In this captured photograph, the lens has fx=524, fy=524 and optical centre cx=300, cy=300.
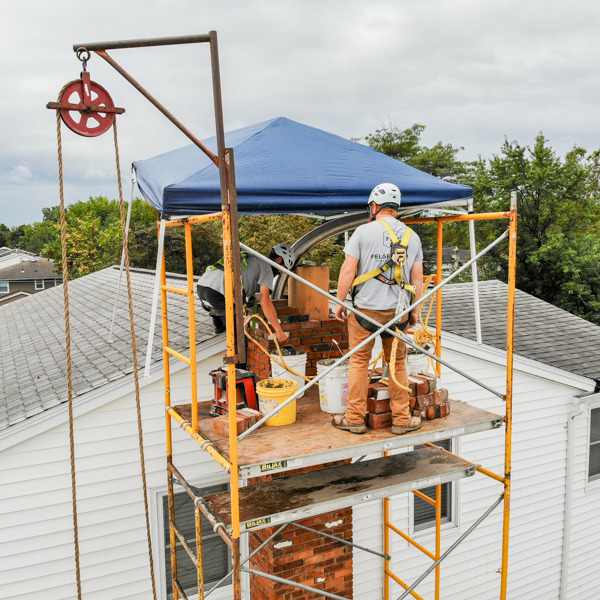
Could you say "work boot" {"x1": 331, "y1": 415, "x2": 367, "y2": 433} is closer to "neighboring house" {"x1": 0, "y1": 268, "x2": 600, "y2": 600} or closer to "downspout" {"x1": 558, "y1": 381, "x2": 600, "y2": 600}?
"neighboring house" {"x1": 0, "y1": 268, "x2": 600, "y2": 600}

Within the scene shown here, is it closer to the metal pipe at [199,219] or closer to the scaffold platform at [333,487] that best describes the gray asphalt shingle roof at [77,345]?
the metal pipe at [199,219]

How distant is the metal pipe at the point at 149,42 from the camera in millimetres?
3203

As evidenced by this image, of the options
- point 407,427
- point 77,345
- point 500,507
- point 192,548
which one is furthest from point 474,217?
point 77,345

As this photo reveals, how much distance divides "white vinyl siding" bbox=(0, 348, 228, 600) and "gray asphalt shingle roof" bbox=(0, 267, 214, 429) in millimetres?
343

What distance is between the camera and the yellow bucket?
13.1 feet

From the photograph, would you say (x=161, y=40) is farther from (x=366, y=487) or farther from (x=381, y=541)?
(x=381, y=541)

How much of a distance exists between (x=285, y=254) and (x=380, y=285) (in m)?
1.55

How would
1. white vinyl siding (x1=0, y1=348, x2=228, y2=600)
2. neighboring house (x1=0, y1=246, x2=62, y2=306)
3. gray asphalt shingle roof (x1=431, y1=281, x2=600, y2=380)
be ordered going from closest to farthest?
white vinyl siding (x1=0, y1=348, x2=228, y2=600) < gray asphalt shingle roof (x1=431, y1=281, x2=600, y2=380) < neighboring house (x1=0, y1=246, x2=62, y2=306)

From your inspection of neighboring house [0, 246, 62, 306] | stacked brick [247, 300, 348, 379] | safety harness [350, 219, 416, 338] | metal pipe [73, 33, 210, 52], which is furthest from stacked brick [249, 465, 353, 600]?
neighboring house [0, 246, 62, 306]

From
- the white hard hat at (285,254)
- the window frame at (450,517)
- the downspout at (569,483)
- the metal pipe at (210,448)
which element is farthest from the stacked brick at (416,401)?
the downspout at (569,483)

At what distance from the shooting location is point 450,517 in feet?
25.2

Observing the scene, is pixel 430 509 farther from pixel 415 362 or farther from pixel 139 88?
pixel 139 88

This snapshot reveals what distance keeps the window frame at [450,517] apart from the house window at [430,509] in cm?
2

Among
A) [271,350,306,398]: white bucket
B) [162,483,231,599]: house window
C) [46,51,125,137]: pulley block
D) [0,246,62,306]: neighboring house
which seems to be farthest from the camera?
[0,246,62,306]: neighboring house
